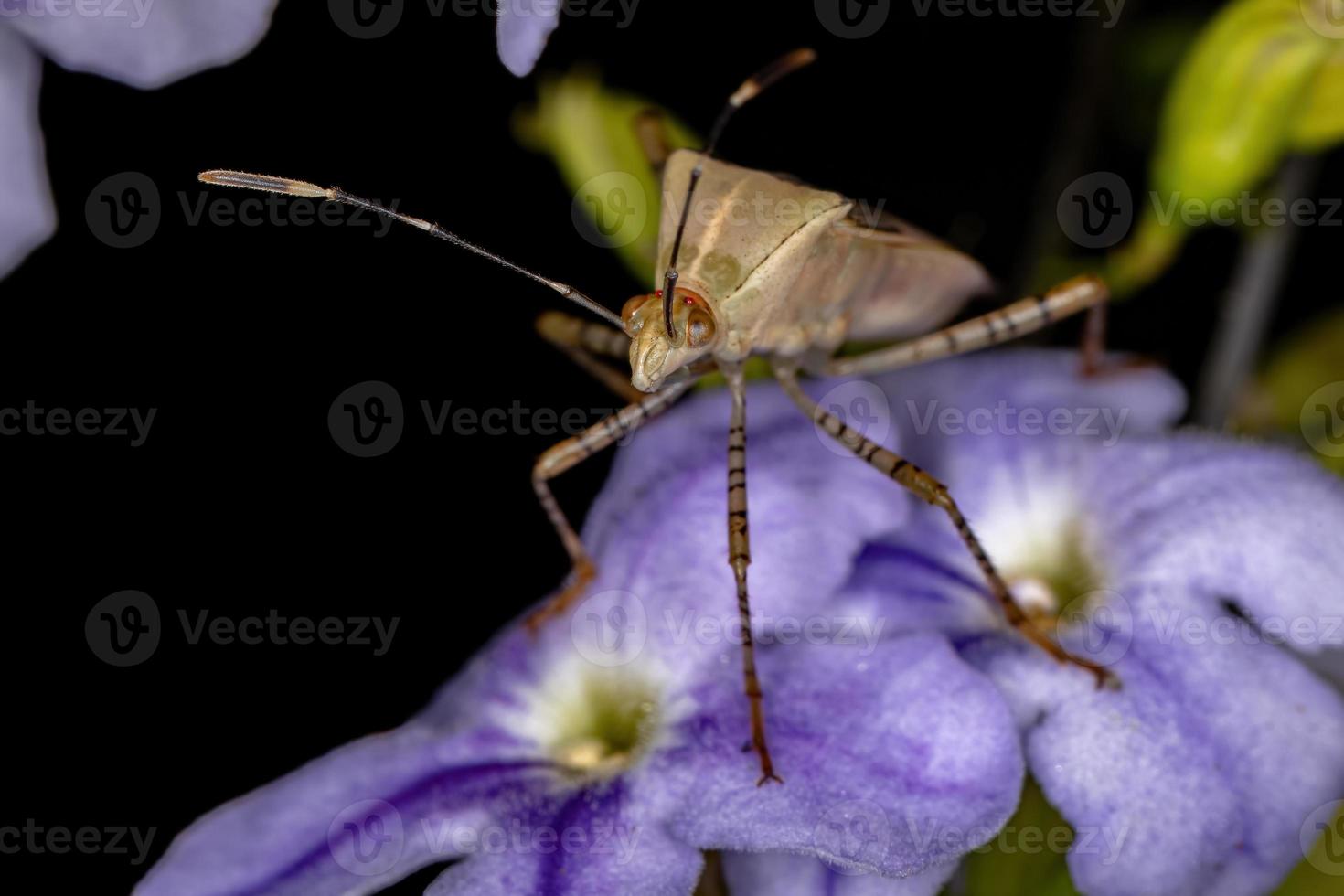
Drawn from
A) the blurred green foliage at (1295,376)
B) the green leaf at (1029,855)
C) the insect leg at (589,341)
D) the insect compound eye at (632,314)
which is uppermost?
the insect leg at (589,341)

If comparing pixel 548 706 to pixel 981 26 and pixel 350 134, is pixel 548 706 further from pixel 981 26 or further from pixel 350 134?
pixel 981 26

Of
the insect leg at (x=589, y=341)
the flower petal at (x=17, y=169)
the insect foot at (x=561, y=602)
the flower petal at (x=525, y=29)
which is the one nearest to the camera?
the flower petal at (x=525, y=29)

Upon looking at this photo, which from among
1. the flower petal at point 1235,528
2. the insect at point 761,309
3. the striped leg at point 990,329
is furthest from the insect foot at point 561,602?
the flower petal at point 1235,528

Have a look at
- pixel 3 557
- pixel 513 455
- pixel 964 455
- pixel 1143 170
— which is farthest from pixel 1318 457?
pixel 3 557

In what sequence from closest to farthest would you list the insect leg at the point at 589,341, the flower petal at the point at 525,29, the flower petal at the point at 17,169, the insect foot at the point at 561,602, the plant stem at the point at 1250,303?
1. the flower petal at the point at 525,29
2. the flower petal at the point at 17,169
3. the insect foot at the point at 561,602
4. the insect leg at the point at 589,341
5. the plant stem at the point at 1250,303

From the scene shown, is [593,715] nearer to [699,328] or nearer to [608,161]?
[699,328]

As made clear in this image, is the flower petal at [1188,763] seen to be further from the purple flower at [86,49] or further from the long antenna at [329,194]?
the purple flower at [86,49]

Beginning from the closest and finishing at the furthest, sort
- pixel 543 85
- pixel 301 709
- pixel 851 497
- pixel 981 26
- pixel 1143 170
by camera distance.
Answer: pixel 851 497
pixel 301 709
pixel 543 85
pixel 981 26
pixel 1143 170

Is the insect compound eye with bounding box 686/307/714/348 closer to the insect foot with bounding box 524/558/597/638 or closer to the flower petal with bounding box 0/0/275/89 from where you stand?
the insect foot with bounding box 524/558/597/638

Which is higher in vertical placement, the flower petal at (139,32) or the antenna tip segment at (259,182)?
the flower petal at (139,32)
